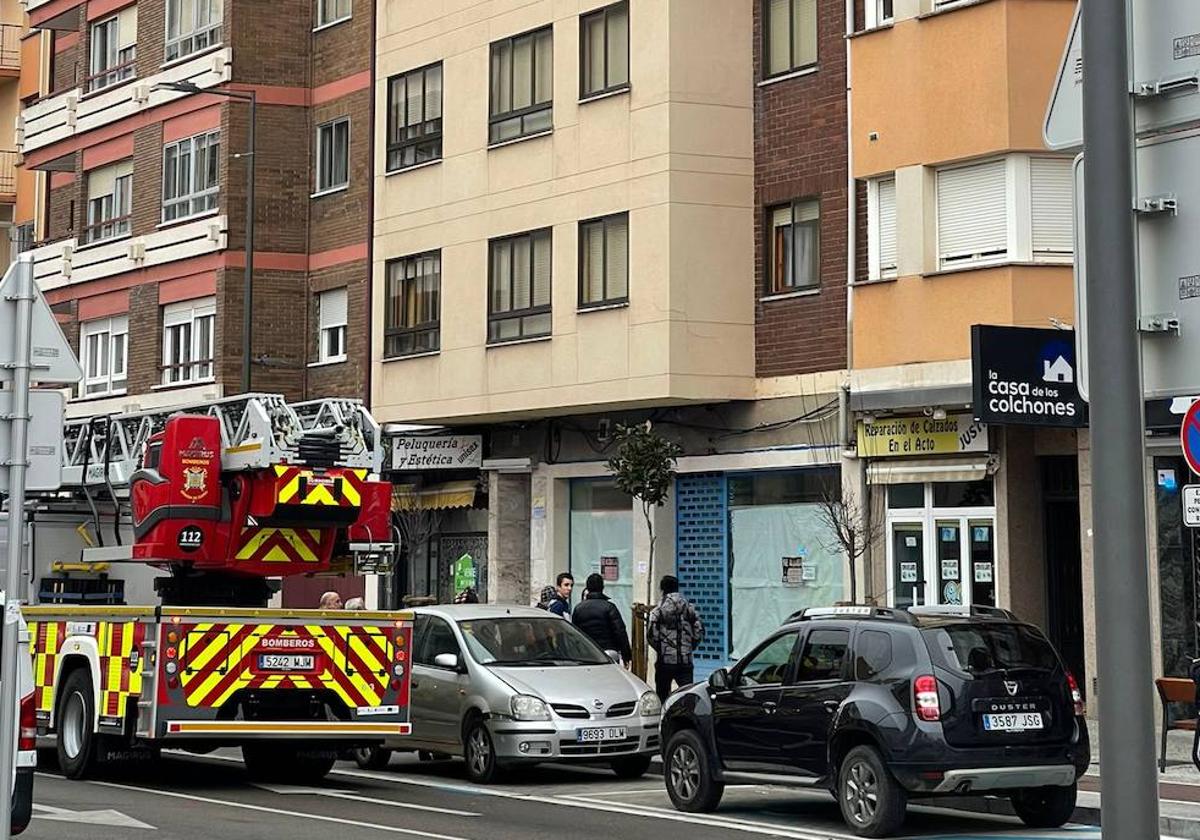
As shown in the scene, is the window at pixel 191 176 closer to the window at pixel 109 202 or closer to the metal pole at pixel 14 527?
the window at pixel 109 202

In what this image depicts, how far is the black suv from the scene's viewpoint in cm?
1490

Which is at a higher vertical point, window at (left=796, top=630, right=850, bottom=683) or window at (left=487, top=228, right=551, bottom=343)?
A: window at (left=487, top=228, right=551, bottom=343)

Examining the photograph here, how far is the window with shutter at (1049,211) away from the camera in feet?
77.5

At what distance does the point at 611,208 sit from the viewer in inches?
1126

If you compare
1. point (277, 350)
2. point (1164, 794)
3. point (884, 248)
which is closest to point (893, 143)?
point (884, 248)

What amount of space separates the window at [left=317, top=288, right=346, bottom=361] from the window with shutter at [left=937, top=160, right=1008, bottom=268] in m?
14.2

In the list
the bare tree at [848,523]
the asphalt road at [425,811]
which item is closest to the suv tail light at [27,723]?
the asphalt road at [425,811]

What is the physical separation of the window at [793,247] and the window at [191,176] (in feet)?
42.8

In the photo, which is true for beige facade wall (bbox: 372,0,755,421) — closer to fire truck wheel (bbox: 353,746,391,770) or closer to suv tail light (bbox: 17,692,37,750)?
fire truck wheel (bbox: 353,746,391,770)

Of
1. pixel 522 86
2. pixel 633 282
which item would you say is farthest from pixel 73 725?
pixel 522 86

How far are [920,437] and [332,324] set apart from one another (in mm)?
14444

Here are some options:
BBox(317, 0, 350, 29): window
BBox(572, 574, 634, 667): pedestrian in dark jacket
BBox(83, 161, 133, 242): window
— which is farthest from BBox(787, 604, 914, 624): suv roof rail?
BBox(83, 161, 133, 242): window

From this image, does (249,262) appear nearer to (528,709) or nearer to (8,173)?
(528,709)

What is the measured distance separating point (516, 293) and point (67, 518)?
972 centimetres
